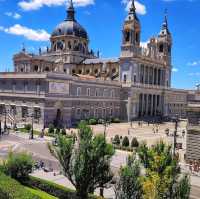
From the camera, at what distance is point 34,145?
164ft

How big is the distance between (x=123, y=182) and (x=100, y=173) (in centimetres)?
331

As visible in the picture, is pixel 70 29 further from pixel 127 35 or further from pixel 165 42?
pixel 165 42

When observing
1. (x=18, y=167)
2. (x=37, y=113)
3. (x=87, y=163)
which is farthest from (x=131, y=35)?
(x=87, y=163)

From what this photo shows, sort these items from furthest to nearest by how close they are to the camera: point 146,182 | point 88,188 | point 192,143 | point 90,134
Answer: point 192,143 < point 90,134 < point 88,188 < point 146,182

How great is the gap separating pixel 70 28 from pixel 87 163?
9163 cm

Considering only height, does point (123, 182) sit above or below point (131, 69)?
below

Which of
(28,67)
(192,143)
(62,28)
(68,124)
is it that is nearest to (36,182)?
(192,143)

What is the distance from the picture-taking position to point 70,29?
111688mm

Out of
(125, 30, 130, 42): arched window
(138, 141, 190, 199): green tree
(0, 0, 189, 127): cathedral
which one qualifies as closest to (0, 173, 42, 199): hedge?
(138, 141, 190, 199): green tree

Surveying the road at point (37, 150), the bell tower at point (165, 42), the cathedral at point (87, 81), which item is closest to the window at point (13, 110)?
the cathedral at point (87, 81)

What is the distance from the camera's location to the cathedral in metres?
72.0

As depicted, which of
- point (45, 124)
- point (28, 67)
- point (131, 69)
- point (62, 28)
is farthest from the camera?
point (62, 28)

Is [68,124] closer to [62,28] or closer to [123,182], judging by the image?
[62,28]

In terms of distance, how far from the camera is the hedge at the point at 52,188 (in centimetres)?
2653
